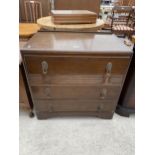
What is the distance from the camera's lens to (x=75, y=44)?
1107 millimetres

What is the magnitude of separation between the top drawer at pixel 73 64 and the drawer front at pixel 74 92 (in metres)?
0.16

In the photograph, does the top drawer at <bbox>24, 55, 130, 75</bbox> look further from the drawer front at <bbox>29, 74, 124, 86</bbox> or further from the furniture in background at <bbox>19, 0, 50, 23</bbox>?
the furniture in background at <bbox>19, 0, 50, 23</bbox>

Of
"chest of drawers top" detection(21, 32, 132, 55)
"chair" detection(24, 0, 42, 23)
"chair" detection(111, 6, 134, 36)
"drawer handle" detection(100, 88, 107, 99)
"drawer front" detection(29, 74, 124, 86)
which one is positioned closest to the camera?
"chest of drawers top" detection(21, 32, 132, 55)

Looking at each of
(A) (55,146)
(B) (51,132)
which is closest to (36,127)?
(B) (51,132)

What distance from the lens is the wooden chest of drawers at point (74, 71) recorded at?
40.2 inches

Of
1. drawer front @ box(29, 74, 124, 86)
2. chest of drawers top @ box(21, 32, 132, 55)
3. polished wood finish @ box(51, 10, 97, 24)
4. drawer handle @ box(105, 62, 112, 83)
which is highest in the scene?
polished wood finish @ box(51, 10, 97, 24)

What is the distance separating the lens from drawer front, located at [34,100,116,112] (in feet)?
4.31

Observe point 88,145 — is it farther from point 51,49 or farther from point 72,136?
point 51,49

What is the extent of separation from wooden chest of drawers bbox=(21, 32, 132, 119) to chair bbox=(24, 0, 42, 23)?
110cm

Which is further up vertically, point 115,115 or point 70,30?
point 70,30

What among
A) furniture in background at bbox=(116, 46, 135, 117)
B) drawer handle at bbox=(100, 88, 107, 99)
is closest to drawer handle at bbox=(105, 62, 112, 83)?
drawer handle at bbox=(100, 88, 107, 99)

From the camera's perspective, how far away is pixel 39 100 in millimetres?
1284

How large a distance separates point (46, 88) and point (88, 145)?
0.64 m
